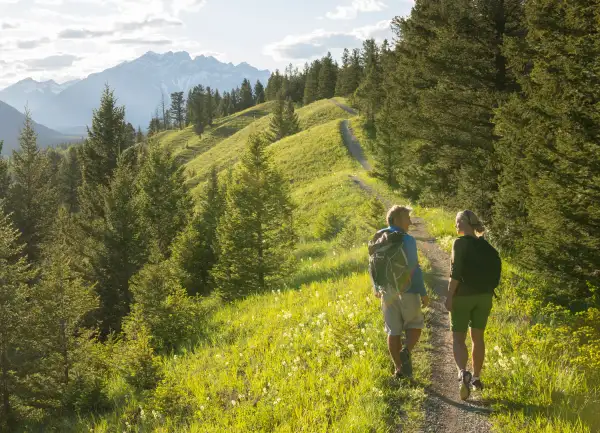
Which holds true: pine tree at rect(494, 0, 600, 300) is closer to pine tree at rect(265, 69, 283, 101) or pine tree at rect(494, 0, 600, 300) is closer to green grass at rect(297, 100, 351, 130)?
green grass at rect(297, 100, 351, 130)

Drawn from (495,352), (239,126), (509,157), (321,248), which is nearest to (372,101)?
(321,248)

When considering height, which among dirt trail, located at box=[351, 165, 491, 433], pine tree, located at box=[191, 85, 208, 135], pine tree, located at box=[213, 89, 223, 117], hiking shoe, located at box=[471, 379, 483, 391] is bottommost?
dirt trail, located at box=[351, 165, 491, 433]

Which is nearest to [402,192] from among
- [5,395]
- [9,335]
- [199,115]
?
[9,335]

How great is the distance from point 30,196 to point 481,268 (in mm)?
38554

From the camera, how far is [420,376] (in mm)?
6625

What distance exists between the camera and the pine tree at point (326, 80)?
106438 millimetres

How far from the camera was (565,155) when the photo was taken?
888cm

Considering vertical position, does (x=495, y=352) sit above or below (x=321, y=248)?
above

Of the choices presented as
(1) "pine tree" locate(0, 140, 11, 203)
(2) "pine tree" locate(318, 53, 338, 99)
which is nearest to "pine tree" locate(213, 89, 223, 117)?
(2) "pine tree" locate(318, 53, 338, 99)

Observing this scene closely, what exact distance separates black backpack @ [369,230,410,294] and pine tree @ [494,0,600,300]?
14.9 feet

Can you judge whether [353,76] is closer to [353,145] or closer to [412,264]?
[353,145]

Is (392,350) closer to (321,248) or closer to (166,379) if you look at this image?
A: (166,379)

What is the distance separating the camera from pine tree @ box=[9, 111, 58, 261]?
33406 millimetres

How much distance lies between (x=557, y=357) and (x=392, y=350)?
277 cm
